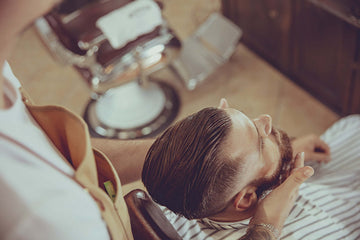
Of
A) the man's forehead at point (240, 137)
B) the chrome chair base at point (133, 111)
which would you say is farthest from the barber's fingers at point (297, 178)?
the chrome chair base at point (133, 111)

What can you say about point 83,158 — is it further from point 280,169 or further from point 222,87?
point 222,87

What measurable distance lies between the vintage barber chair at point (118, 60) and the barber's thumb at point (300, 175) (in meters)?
1.36

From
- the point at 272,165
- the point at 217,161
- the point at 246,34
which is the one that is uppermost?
the point at 217,161

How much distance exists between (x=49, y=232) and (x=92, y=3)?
6.86 ft

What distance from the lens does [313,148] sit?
1662 millimetres

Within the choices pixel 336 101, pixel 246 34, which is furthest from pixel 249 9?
pixel 336 101

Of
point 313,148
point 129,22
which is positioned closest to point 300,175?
point 313,148

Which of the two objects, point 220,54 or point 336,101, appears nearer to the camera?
point 336,101

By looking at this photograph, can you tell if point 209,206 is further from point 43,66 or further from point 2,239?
point 43,66

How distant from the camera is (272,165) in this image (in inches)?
47.7

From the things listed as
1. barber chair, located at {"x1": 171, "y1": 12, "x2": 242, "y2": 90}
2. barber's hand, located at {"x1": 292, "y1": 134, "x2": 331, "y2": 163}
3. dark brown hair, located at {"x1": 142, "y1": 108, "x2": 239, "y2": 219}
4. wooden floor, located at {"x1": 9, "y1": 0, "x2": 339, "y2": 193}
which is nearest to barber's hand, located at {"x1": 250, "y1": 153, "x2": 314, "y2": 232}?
dark brown hair, located at {"x1": 142, "y1": 108, "x2": 239, "y2": 219}

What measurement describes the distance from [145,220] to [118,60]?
1.44 metres

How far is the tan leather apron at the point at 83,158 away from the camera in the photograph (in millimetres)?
769

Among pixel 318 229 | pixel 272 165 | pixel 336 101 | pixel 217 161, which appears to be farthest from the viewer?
pixel 336 101
